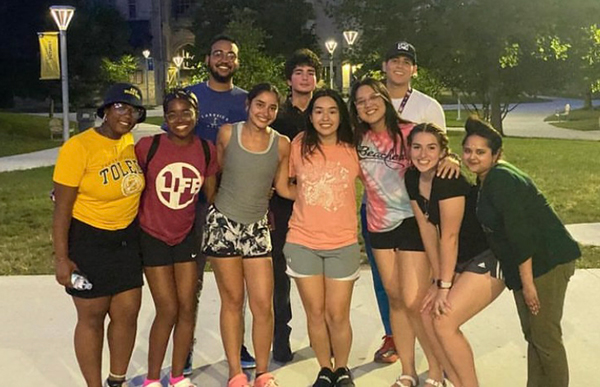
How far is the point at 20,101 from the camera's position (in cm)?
4209

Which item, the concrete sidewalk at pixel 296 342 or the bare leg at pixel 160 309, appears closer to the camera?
the bare leg at pixel 160 309

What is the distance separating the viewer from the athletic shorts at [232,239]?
3.71 meters

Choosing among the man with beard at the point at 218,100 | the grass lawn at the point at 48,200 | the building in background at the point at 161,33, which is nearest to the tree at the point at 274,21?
the building in background at the point at 161,33

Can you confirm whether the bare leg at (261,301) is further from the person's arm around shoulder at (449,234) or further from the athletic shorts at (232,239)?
the person's arm around shoulder at (449,234)

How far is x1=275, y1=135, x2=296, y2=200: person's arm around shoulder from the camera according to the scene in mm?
3752

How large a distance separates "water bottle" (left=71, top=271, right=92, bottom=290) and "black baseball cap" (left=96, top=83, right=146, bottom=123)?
810 millimetres

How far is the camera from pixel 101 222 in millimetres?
3377

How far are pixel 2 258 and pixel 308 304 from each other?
4.45m

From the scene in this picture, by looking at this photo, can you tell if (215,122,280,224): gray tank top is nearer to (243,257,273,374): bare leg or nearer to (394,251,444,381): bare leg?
(243,257,273,374): bare leg

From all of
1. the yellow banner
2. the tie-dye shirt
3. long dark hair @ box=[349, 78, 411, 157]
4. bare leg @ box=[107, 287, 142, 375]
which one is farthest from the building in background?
bare leg @ box=[107, 287, 142, 375]

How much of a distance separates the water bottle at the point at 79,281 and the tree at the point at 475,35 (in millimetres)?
19040

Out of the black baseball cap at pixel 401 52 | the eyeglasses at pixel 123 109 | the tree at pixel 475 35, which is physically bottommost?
the eyeglasses at pixel 123 109

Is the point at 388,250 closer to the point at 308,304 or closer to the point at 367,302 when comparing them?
the point at 308,304

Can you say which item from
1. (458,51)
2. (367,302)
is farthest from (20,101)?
(367,302)
